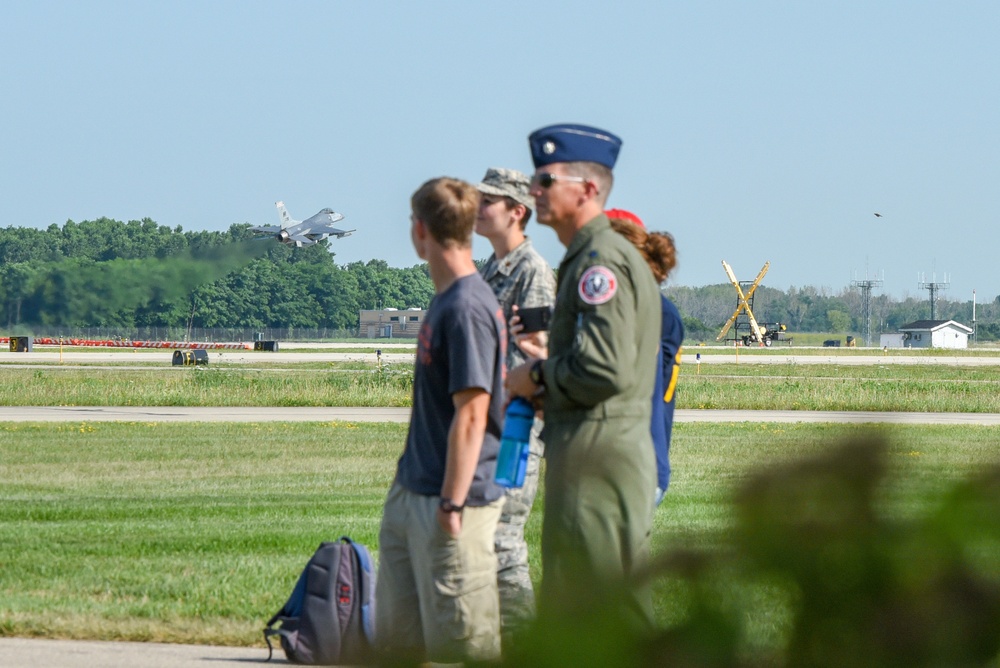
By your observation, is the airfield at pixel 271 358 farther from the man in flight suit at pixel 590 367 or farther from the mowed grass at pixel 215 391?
the man in flight suit at pixel 590 367

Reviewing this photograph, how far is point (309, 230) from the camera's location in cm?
6662

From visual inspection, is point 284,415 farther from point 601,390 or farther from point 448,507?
point 601,390

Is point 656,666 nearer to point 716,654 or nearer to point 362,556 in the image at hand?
point 716,654

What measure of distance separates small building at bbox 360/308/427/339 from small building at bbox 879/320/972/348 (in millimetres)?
49750

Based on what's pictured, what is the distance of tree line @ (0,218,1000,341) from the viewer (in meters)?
36.1

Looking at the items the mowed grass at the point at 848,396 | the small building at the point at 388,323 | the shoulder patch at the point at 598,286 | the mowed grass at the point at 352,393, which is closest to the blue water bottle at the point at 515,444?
the shoulder patch at the point at 598,286

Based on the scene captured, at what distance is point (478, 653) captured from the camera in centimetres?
103

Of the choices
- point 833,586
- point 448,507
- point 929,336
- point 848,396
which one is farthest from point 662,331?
point 929,336

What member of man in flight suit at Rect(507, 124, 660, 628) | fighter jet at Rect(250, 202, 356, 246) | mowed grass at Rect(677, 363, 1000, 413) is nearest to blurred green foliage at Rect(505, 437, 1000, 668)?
man in flight suit at Rect(507, 124, 660, 628)

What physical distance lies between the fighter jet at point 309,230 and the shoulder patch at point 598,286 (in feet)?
198

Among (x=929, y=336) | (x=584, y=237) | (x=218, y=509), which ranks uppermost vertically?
(x=929, y=336)

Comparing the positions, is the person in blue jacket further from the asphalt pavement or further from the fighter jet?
the fighter jet

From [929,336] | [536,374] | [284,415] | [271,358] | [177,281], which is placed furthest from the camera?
[929,336]

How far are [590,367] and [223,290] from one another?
9870cm
